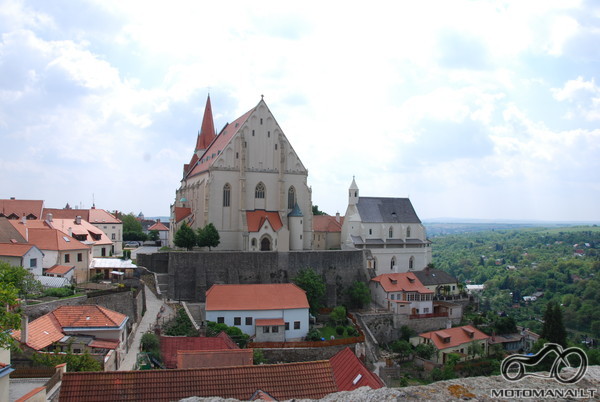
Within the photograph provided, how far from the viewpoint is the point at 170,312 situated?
3775 centimetres

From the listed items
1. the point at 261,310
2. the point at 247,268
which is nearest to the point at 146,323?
the point at 261,310

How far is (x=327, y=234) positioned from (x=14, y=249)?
3536cm

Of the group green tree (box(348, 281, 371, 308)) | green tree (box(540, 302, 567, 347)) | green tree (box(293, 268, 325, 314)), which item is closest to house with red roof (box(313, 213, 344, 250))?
green tree (box(348, 281, 371, 308))

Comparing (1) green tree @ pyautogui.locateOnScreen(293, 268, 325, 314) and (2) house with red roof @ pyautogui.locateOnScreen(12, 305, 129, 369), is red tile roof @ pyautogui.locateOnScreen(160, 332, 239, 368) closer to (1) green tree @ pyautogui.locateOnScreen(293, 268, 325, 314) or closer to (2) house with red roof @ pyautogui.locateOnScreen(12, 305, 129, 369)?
(2) house with red roof @ pyautogui.locateOnScreen(12, 305, 129, 369)

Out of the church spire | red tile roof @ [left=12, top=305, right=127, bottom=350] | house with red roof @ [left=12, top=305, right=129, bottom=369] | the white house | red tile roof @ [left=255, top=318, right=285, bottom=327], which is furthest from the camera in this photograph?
the church spire

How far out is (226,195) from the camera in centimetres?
5203

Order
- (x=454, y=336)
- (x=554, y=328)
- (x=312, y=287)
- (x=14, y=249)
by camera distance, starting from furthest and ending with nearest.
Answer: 1. (x=554, y=328)
2. (x=454, y=336)
3. (x=312, y=287)
4. (x=14, y=249)

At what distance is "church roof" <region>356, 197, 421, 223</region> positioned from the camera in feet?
190

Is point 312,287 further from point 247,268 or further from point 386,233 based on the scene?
point 386,233

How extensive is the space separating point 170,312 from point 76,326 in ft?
42.3

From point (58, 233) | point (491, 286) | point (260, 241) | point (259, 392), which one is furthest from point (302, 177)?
point (491, 286)

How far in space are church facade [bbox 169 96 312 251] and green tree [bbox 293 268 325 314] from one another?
600 cm

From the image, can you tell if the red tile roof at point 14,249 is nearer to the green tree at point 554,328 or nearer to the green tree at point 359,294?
the green tree at point 359,294

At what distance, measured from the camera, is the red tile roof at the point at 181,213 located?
56.4 metres
